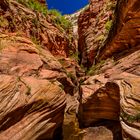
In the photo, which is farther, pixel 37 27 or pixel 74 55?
pixel 74 55

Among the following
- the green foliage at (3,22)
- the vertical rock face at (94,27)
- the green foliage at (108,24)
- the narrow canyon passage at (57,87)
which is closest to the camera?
the narrow canyon passage at (57,87)

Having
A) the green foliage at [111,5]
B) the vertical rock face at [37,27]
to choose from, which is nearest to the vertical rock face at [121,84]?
the vertical rock face at [37,27]

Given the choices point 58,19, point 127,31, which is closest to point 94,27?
point 58,19

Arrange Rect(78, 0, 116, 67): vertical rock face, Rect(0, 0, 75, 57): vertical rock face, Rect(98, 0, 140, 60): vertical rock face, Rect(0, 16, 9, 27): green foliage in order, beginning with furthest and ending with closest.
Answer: Rect(78, 0, 116, 67): vertical rock face
Rect(0, 0, 75, 57): vertical rock face
Rect(0, 16, 9, 27): green foliage
Rect(98, 0, 140, 60): vertical rock face

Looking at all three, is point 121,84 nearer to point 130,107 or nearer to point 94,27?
point 130,107

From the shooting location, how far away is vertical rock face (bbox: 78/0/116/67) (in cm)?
2597

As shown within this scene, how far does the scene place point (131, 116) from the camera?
34.7 ft

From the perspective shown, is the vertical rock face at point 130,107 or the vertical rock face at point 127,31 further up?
the vertical rock face at point 127,31

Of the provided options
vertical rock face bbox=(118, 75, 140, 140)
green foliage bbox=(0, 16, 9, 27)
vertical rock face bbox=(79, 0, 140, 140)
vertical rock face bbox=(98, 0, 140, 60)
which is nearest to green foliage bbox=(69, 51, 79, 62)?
vertical rock face bbox=(79, 0, 140, 140)

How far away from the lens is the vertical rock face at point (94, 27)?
2597 cm

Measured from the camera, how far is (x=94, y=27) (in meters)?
28.6

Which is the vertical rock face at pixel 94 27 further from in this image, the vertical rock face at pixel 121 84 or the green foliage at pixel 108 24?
the vertical rock face at pixel 121 84

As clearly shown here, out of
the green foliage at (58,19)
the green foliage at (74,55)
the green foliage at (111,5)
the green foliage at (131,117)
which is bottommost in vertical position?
the green foliage at (131,117)

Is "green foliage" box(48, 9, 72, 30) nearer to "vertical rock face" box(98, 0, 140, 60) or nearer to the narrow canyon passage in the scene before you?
the narrow canyon passage
